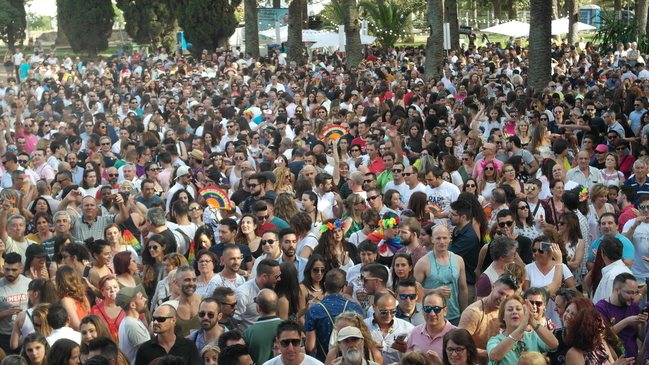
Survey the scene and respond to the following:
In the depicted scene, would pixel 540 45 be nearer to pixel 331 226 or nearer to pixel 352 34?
pixel 352 34

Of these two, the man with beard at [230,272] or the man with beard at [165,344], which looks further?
the man with beard at [230,272]

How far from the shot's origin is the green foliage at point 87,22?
42938mm

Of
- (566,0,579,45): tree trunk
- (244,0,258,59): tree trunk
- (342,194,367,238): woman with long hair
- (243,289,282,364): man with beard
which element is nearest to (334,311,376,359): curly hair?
(243,289,282,364): man with beard

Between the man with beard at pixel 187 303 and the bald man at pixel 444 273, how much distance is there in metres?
1.93

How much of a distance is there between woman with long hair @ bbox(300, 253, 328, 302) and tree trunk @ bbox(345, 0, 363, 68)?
73.6 ft

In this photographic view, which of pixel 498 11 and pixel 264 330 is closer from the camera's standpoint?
pixel 264 330

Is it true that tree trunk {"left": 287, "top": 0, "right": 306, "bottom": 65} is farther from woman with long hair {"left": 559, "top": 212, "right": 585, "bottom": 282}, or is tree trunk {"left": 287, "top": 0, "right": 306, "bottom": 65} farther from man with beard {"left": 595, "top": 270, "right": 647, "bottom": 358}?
man with beard {"left": 595, "top": 270, "right": 647, "bottom": 358}

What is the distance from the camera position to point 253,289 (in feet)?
23.2

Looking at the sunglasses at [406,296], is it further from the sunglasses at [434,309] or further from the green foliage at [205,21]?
the green foliage at [205,21]

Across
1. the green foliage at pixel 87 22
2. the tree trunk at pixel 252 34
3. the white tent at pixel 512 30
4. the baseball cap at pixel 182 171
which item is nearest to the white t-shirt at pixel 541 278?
the baseball cap at pixel 182 171

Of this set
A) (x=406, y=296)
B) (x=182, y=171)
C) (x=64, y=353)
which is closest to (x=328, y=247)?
(x=406, y=296)

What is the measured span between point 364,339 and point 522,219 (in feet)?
11.2

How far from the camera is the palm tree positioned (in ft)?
105

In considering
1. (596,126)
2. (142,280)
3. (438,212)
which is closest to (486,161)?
(438,212)
